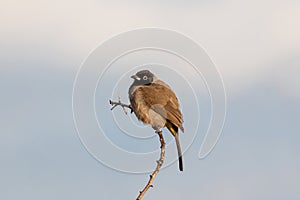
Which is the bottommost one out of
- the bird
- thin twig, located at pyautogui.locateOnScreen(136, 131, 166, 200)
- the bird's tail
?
thin twig, located at pyautogui.locateOnScreen(136, 131, 166, 200)

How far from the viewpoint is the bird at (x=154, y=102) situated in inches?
346

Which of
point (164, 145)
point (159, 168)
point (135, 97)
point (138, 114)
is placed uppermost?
point (135, 97)

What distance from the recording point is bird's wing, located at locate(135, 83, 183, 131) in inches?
347

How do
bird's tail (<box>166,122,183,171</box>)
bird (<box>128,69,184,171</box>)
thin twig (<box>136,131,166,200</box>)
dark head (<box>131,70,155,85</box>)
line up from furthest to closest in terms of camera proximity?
dark head (<box>131,70,155,85</box>) → bird (<box>128,69,184,171</box>) → bird's tail (<box>166,122,183,171</box>) → thin twig (<box>136,131,166,200</box>)

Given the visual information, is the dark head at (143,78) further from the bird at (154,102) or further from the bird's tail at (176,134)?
the bird's tail at (176,134)

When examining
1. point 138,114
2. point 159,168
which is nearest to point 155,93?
point 138,114

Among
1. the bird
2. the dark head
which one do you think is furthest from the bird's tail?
the dark head

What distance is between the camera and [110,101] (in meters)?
6.82

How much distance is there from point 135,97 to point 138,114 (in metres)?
0.95

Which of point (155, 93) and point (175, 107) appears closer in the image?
point (175, 107)

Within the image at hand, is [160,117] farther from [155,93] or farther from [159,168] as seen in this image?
[159,168]

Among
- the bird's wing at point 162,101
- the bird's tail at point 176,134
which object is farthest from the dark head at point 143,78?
the bird's tail at point 176,134

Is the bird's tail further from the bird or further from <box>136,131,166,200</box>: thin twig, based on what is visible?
<box>136,131,166,200</box>: thin twig

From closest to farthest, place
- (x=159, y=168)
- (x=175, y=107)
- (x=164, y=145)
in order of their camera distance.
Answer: (x=159, y=168)
(x=164, y=145)
(x=175, y=107)
